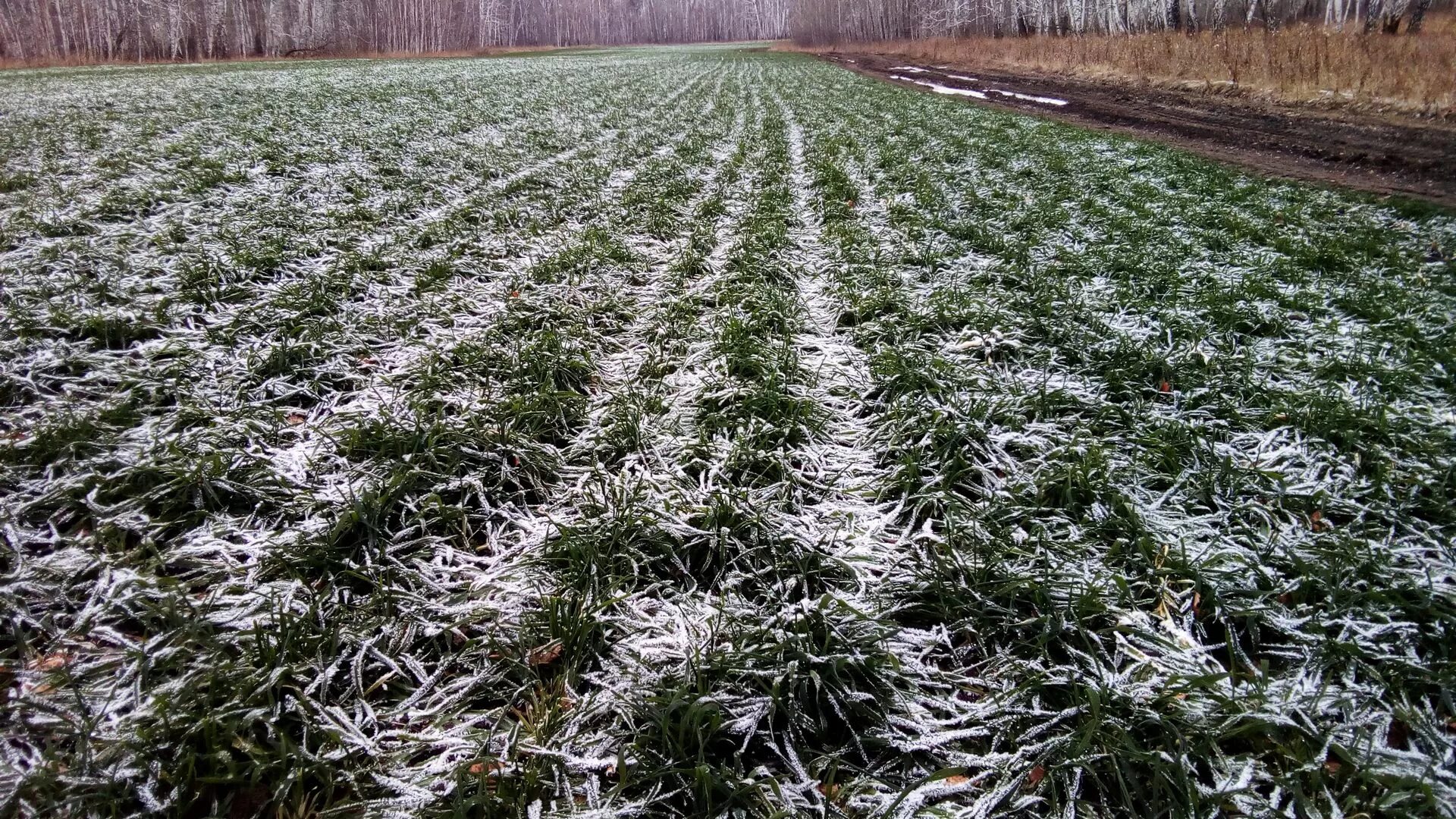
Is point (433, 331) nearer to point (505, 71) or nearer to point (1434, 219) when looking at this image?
point (1434, 219)

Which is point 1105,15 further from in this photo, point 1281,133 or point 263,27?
point 263,27

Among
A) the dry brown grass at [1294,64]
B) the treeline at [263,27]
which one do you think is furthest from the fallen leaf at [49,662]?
the treeline at [263,27]

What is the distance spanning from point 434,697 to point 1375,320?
550 cm

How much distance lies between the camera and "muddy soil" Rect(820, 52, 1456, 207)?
318 inches

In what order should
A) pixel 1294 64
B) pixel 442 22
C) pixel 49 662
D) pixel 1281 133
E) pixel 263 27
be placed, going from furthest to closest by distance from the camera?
pixel 442 22
pixel 263 27
pixel 1294 64
pixel 1281 133
pixel 49 662

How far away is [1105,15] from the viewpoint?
22.8 metres

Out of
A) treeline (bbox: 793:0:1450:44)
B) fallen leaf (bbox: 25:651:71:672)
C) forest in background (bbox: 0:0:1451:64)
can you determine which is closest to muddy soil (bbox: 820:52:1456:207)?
treeline (bbox: 793:0:1450:44)

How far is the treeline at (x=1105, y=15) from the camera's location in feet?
41.1

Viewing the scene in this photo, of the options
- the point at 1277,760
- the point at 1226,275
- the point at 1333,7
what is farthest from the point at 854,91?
the point at 1277,760

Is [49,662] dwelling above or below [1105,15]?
below

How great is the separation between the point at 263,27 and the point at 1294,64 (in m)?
47.0

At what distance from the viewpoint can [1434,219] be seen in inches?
237

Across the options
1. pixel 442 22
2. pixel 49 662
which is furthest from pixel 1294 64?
pixel 442 22

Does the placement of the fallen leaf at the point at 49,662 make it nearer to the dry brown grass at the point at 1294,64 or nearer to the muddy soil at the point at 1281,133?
the muddy soil at the point at 1281,133
